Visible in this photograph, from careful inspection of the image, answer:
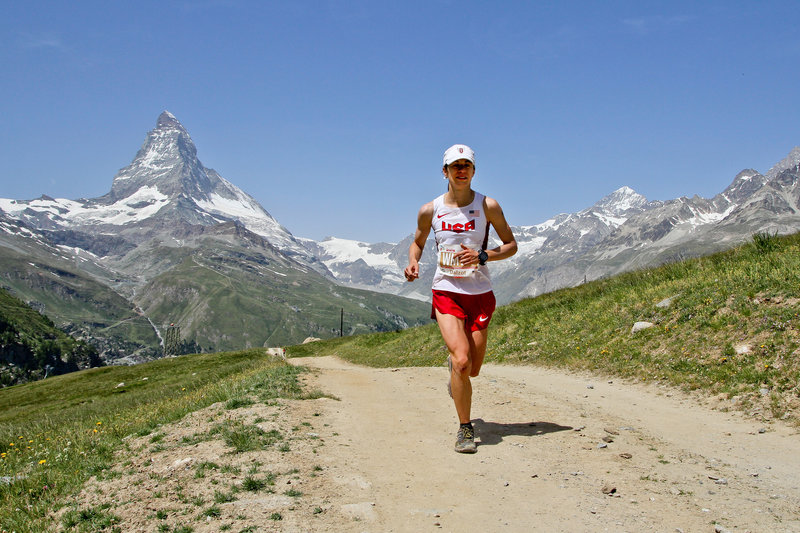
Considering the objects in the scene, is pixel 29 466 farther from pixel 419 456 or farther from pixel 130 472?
pixel 419 456

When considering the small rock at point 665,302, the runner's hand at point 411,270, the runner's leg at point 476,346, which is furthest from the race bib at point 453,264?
the small rock at point 665,302

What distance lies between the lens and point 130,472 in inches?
281

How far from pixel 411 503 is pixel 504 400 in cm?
690

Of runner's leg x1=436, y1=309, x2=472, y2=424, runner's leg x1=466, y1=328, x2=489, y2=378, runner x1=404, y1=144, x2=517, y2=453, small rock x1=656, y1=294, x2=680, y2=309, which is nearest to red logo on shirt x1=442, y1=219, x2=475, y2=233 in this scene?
runner x1=404, y1=144, x2=517, y2=453

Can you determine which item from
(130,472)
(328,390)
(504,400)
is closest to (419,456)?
(130,472)

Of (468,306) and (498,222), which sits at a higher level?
(498,222)

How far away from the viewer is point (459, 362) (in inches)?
332

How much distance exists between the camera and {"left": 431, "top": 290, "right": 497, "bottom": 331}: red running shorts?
8.77 meters

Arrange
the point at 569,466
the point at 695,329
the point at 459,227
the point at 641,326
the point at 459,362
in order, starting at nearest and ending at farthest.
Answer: the point at 569,466
the point at 459,362
the point at 459,227
the point at 695,329
the point at 641,326

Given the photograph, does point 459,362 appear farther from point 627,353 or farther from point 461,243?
point 627,353

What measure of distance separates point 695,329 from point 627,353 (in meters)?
2.07

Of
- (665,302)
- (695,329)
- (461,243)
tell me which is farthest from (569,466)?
(665,302)

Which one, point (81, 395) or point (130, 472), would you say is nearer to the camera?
point (130, 472)

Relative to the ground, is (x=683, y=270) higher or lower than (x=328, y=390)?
higher
